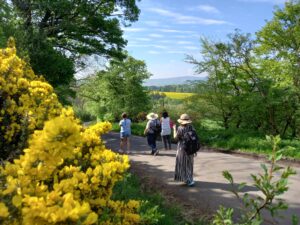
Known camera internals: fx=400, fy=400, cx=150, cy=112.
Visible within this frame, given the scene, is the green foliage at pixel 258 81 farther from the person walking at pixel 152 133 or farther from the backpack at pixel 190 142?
the backpack at pixel 190 142

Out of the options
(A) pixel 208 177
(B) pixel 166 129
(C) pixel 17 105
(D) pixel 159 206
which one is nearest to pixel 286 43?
(B) pixel 166 129

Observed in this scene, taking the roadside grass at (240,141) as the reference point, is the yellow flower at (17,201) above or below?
above

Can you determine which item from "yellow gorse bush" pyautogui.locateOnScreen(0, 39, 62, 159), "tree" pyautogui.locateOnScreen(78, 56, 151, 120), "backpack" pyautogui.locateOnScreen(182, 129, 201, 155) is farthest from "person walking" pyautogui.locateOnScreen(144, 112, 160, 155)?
"tree" pyautogui.locateOnScreen(78, 56, 151, 120)

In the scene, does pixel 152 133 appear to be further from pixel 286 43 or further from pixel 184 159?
pixel 286 43

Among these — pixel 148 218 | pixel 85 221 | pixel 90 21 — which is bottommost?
pixel 148 218

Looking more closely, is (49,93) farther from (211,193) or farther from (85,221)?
(211,193)

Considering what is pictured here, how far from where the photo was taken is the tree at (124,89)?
3116 centimetres

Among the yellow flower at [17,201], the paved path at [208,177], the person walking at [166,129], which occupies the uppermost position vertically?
the yellow flower at [17,201]

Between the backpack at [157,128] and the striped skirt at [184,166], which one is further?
the backpack at [157,128]

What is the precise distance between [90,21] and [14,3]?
3982 mm

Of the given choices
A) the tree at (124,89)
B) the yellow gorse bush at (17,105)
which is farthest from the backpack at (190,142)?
the tree at (124,89)

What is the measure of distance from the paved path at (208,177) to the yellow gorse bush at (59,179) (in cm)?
290

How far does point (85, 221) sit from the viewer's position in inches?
70.0

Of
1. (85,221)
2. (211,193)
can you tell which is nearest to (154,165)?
(211,193)
